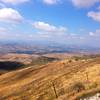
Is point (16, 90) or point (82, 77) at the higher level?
point (82, 77)

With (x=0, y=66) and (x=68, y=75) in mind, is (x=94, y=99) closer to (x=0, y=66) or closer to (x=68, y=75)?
(x=68, y=75)

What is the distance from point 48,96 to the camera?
52.3 m

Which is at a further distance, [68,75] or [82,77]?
[68,75]

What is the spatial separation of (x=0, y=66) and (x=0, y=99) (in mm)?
127257

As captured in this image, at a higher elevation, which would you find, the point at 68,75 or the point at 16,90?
the point at 68,75

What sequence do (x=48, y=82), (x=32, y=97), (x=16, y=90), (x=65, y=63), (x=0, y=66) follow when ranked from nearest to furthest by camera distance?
(x=32, y=97)
(x=48, y=82)
(x=16, y=90)
(x=65, y=63)
(x=0, y=66)

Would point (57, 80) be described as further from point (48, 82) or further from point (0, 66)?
point (0, 66)

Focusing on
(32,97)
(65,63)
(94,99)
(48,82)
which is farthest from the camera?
(65,63)

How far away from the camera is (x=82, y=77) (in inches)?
2293

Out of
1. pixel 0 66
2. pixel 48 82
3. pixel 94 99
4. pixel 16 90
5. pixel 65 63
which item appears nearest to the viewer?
pixel 94 99

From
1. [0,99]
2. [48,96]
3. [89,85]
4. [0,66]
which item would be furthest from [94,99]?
[0,66]

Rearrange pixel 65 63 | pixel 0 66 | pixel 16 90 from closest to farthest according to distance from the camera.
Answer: pixel 16 90 < pixel 65 63 < pixel 0 66

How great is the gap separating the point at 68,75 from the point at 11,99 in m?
15.7

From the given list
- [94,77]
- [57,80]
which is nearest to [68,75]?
[57,80]
